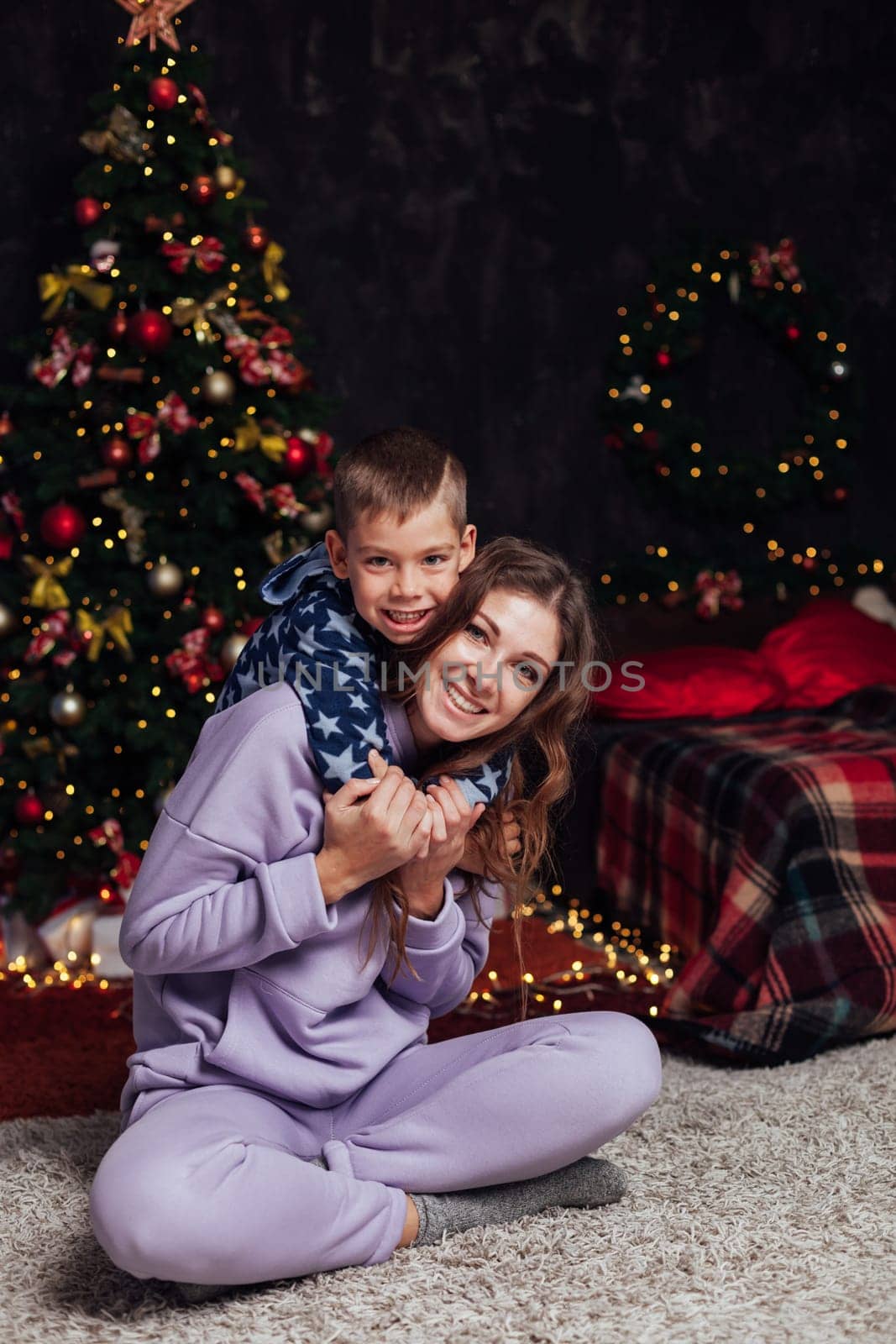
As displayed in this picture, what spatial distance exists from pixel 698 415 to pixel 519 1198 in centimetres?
327

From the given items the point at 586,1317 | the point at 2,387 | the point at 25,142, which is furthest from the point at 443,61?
the point at 586,1317

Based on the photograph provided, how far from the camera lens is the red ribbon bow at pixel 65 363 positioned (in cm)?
310

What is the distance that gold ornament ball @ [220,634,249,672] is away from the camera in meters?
3.10

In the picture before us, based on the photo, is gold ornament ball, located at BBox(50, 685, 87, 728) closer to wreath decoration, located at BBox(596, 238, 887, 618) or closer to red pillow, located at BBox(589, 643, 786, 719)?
red pillow, located at BBox(589, 643, 786, 719)

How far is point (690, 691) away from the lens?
11.8ft

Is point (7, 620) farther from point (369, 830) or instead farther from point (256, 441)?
point (369, 830)

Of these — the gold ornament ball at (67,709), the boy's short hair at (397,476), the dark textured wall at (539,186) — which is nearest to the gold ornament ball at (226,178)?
the dark textured wall at (539,186)

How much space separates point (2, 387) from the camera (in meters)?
3.13

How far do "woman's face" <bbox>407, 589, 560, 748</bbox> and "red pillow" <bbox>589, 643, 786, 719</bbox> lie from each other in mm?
1845

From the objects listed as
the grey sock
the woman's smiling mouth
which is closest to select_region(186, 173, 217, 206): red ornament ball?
the woman's smiling mouth

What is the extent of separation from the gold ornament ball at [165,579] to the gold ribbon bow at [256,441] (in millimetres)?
314

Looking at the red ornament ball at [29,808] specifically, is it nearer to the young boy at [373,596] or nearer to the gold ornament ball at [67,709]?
the gold ornament ball at [67,709]

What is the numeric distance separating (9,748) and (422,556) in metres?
1.80

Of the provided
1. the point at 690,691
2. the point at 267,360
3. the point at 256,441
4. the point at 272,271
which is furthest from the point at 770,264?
the point at 256,441
